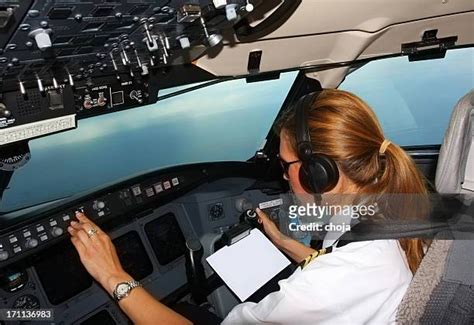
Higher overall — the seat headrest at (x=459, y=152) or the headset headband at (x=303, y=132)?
the headset headband at (x=303, y=132)

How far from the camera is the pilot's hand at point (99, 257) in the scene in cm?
147

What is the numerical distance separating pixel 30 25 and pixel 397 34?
188 centimetres

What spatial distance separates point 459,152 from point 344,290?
0.60 meters

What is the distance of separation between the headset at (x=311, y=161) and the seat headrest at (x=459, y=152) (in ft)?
1.31

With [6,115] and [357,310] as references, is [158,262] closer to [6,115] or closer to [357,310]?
[6,115]

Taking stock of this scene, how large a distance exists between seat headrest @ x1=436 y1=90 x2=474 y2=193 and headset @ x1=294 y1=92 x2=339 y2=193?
0.40 meters

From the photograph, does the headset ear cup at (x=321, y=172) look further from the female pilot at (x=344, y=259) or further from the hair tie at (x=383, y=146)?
the hair tie at (x=383, y=146)

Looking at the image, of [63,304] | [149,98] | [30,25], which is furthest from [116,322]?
[30,25]

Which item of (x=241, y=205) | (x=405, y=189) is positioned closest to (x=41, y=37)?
(x=405, y=189)

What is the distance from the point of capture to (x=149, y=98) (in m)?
2.01

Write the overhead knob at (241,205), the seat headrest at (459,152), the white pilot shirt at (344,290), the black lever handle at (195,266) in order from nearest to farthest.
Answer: the white pilot shirt at (344,290) → the seat headrest at (459,152) → the black lever handle at (195,266) → the overhead knob at (241,205)

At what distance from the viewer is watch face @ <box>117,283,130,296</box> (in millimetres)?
1428

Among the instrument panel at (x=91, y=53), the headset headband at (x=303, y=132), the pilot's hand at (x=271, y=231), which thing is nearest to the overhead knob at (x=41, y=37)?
the instrument panel at (x=91, y=53)

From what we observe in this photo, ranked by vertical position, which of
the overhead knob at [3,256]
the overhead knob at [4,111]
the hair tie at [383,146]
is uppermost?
the overhead knob at [4,111]
